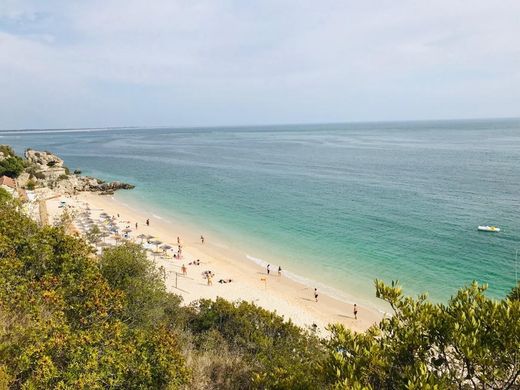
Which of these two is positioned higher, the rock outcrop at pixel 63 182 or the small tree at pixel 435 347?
the small tree at pixel 435 347

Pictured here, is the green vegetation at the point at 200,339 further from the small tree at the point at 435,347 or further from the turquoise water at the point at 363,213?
the turquoise water at the point at 363,213

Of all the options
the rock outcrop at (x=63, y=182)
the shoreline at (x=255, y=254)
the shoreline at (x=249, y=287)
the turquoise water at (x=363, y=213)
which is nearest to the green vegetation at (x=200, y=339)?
the shoreline at (x=255, y=254)

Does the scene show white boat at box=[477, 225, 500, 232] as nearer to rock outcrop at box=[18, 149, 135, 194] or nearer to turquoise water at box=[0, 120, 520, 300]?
turquoise water at box=[0, 120, 520, 300]

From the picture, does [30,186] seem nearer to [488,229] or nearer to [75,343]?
[75,343]

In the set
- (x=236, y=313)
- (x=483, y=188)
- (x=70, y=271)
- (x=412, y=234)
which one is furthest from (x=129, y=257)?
(x=483, y=188)

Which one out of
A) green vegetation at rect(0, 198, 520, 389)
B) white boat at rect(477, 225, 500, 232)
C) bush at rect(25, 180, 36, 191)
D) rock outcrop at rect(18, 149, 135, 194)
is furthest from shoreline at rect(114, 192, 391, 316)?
white boat at rect(477, 225, 500, 232)

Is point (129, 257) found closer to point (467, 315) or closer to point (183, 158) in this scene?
point (467, 315)

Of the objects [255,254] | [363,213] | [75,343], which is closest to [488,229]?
[363,213]
